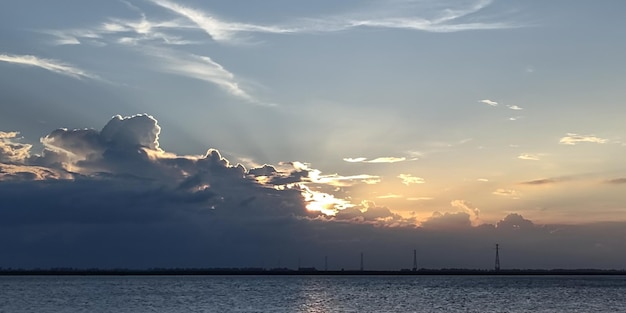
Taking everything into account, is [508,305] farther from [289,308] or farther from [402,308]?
[289,308]

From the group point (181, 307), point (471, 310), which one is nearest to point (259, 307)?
point (181, 307)

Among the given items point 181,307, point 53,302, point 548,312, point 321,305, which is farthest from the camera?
point 53,302

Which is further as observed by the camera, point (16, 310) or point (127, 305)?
point (127, 305)

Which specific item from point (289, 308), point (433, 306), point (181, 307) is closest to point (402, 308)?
point (433, 306)

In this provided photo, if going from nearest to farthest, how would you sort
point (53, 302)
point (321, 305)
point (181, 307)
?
point (181, 307)
point (321, 305)
point (53, 302)

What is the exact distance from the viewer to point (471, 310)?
96.5 m

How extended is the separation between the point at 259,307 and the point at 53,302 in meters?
35.5

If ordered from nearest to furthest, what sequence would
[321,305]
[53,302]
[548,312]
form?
[548,312] → [321,305] → [53,302]

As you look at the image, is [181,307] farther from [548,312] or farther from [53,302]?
[548,312]

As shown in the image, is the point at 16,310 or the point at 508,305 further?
the point at 508,305

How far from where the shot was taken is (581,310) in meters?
98.6

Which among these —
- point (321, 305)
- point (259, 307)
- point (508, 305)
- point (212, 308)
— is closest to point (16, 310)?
point (212, 308)

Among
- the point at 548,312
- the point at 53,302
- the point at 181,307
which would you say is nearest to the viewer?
the point at 548,312

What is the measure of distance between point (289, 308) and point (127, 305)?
24.2 m
